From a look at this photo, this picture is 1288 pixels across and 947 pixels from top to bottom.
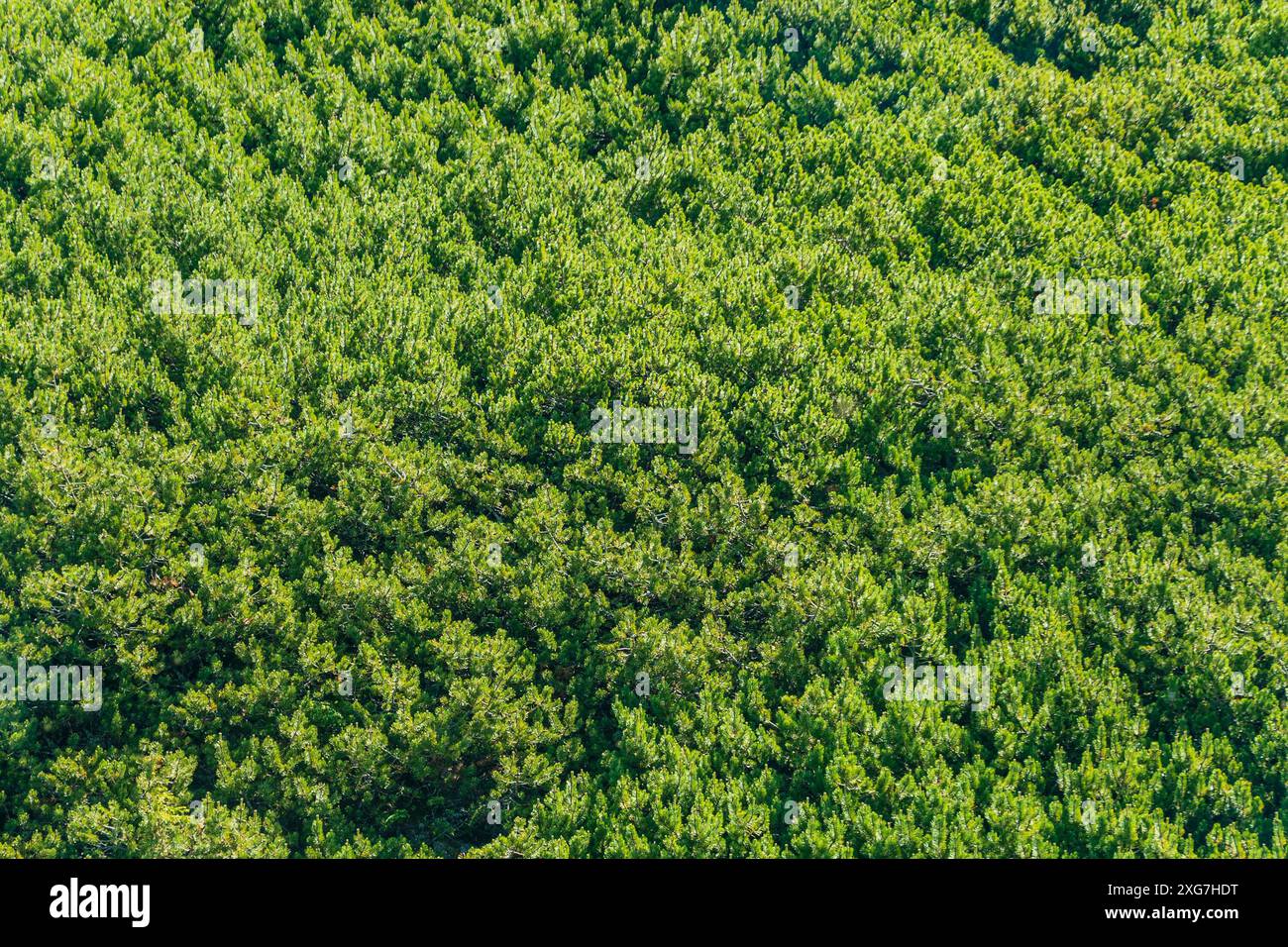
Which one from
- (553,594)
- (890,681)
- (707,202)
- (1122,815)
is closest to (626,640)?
(553,594)

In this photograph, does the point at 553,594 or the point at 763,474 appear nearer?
the point at 553,594

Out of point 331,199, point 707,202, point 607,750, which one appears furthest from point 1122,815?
point 331,199

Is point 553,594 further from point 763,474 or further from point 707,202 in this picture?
point 707,202
